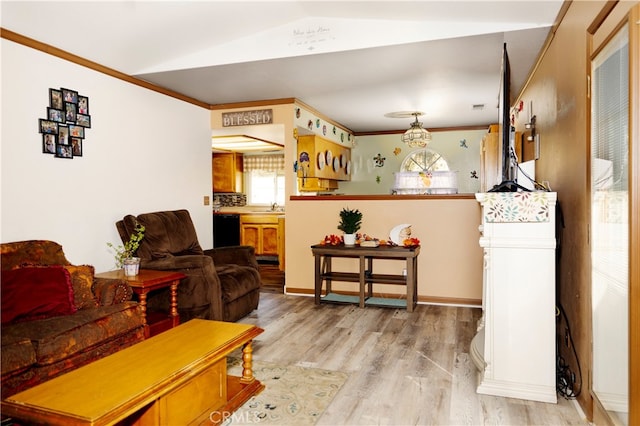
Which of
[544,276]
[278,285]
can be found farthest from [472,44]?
[278,285]

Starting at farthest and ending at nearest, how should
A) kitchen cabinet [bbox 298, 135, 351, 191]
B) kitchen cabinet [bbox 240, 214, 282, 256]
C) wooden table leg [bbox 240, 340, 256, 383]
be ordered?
kitchen cabinet [bbox 240, 214, 282, 256] < kitchen cabinet [bbox 298, 135, 351, 191] < wooden table leg [bbox 240, 340, 256, 383]

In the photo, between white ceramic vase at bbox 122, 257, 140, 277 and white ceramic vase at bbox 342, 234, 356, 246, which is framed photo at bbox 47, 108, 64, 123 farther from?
white ceramic vase at bbox 342, 234, 356, 246

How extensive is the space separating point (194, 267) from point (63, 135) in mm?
1435

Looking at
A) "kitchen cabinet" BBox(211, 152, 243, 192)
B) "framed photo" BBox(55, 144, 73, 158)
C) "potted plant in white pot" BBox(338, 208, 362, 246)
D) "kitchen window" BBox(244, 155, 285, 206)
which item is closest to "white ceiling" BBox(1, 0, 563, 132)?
"framed photo" BBox(55, 144, 73, 158)

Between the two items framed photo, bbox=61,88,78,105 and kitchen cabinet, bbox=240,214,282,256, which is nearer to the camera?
framed photo, bbox=61,88,78,105

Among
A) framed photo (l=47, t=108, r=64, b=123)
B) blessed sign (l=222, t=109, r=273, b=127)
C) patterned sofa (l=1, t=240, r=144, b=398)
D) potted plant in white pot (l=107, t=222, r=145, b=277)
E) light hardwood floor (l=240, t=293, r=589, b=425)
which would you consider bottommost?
light hardwood floor (l=240, t=293, r=589, b=425)

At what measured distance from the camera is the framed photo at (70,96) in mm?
3500

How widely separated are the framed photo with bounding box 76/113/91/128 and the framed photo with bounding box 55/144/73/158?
0.74ft

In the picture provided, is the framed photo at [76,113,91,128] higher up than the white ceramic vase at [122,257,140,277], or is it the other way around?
the framed photo at [76,113,91,128]

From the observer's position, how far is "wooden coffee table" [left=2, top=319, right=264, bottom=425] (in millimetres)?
1584

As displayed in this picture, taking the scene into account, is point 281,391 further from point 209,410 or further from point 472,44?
point 472,44

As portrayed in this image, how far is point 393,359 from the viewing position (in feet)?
10.2

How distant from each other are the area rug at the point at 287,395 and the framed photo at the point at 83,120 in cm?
225

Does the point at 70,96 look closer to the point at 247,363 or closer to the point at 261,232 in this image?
the point at 247,363
